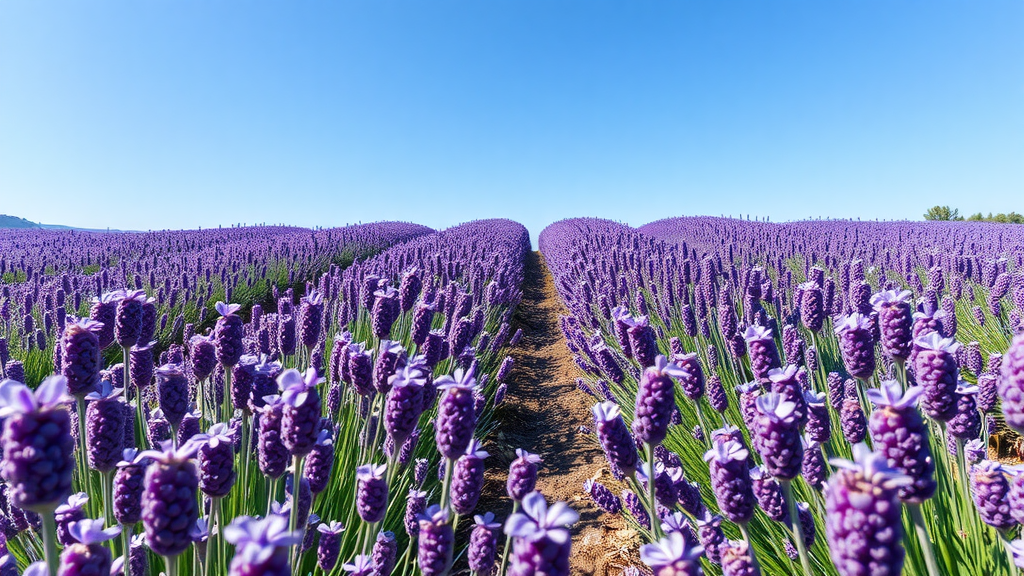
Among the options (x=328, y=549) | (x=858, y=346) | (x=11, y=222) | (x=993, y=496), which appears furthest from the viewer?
(x=11, y=222)

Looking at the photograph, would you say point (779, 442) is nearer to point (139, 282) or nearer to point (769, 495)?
point (769, 495)

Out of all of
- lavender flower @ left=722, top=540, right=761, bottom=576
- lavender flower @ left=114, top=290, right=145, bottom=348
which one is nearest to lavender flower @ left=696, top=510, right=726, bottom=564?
lavender flower @ left=722, top=540, right=761, bottom=576

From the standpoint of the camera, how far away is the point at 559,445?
12.4 ft

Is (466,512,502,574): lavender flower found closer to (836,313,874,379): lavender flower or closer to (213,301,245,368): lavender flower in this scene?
(213,301,245,368): lavender flower

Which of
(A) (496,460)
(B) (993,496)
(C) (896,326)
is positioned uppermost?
(C) (896,326)

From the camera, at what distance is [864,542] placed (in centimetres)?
A: 69

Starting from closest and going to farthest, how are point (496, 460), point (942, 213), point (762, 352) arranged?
point (762, 352)
point (496, 460)
point (942, 213)

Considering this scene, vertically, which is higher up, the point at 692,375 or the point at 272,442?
the point at 692,375

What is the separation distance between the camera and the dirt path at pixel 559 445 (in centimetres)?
251

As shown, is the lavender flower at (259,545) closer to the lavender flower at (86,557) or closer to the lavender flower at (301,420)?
the lavender flower at (86,557)

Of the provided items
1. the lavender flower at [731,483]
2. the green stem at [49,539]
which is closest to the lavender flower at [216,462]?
the green stem at [49,539]

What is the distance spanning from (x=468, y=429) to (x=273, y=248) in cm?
1150

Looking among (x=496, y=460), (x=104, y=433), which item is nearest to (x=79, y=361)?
(x=104, y=433)

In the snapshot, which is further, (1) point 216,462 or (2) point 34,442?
(1) point 216,462
